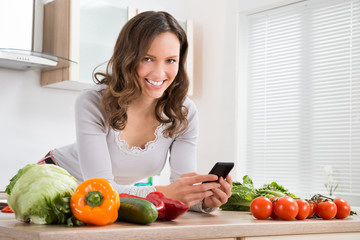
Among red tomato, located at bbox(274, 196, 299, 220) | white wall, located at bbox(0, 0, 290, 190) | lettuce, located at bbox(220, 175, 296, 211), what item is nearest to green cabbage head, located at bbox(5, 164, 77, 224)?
red tomato, located at bbox(274, 196, 299, 220)

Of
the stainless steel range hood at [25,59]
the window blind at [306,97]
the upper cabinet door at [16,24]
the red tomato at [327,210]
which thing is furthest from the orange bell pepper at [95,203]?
the window blind at [306,97]

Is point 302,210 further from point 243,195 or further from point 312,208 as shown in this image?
point 243,195

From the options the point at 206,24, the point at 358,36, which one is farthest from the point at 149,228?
the point at 206,24

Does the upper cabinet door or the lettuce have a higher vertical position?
the upper cabinet door

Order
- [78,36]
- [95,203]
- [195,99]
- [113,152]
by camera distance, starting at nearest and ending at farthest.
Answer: [95,203] → [113,152] → [78,36] → [195,99]

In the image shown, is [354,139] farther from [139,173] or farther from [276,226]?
[276,226]

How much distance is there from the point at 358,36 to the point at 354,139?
2.45 ft

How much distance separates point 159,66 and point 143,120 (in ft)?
0.99

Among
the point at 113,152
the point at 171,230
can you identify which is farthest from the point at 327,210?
the point at 113,152

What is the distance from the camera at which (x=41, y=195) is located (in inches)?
40.4

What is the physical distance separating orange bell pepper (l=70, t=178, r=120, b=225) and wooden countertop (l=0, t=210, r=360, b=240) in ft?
0.07

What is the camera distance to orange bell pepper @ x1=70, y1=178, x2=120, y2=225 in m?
1.01

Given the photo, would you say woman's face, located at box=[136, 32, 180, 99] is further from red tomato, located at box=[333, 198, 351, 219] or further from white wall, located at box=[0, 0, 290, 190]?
white wall, located at box=[0, 0, 290, 190]

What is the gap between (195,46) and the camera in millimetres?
4461
